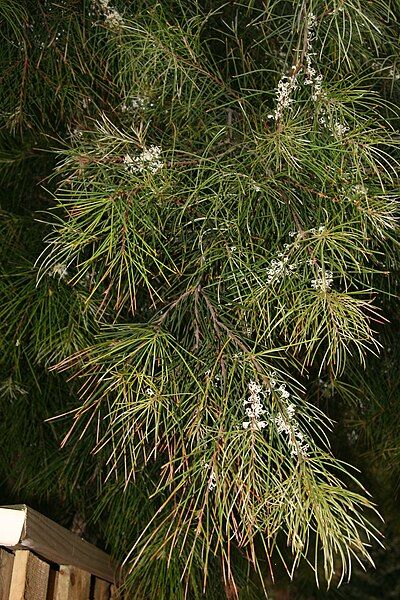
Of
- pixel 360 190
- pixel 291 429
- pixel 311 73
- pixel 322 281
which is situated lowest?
pixel 291 429

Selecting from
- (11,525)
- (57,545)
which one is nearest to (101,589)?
(57,545)

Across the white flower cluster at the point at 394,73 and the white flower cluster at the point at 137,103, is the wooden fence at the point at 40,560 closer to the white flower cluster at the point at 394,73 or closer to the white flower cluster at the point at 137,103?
the white flower cluster at the point at 137,103

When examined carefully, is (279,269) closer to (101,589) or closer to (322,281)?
(322,281)

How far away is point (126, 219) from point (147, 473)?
0.54m

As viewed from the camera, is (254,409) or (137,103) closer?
(254,409)

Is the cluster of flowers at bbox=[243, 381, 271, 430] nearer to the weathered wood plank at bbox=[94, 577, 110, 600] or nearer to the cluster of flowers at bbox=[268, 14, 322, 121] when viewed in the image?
the cluster of flowers at bbox=[268, 14, 322, 121]

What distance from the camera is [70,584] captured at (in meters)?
1.26

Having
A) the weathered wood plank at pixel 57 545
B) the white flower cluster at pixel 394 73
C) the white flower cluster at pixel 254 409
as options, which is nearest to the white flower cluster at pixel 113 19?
the white flower cluster at pixel 394 73

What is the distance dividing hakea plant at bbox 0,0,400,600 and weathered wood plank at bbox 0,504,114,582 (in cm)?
5

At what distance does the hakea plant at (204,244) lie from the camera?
100 centimetres

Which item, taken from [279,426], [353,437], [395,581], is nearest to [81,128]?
[279,426]

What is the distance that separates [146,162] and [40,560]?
1.59ft

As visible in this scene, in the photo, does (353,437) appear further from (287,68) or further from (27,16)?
(27,16)

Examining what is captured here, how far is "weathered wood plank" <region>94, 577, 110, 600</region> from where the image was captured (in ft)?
4.79
